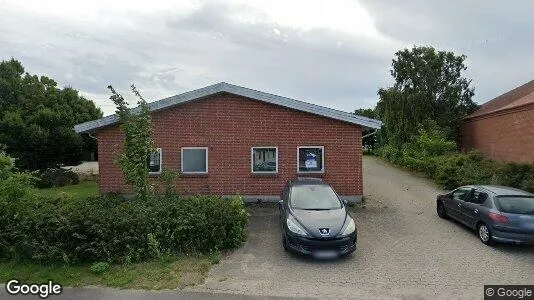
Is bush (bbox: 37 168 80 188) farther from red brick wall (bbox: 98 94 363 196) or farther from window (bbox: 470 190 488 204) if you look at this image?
window (bbox: 470 190 488 204)

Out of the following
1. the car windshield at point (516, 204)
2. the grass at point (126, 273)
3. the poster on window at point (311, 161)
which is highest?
the poster on window at point (311, 161)

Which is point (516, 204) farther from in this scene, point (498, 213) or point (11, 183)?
point (11, 183)

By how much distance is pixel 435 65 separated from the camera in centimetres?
2372

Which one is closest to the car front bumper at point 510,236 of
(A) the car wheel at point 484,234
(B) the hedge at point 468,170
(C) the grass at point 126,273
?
(A) the car wheel at point 484,234

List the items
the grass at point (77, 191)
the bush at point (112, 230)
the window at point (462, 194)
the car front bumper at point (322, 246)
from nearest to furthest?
the bush at point (112, 230), the car front bumper at point (322, 246), the window at point (462, 194), the grass at point (77, 191)

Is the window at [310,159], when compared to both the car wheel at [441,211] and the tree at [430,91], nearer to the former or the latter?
the car wheel at [441,211]

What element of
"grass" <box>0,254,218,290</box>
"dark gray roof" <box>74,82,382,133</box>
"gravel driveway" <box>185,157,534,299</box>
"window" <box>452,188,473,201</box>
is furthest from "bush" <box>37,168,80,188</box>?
"window" <box>452,188,473,201</box>

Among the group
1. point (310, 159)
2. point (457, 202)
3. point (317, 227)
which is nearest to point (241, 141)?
point (310, 159)

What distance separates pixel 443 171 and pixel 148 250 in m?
15.1

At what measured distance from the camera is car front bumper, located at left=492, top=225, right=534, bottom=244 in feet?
26.8

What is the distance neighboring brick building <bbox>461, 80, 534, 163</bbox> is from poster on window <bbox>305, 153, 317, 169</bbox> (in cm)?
1103

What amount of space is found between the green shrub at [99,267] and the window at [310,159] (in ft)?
24.6

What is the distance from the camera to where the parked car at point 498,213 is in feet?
27.0

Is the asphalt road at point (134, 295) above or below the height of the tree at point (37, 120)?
below
